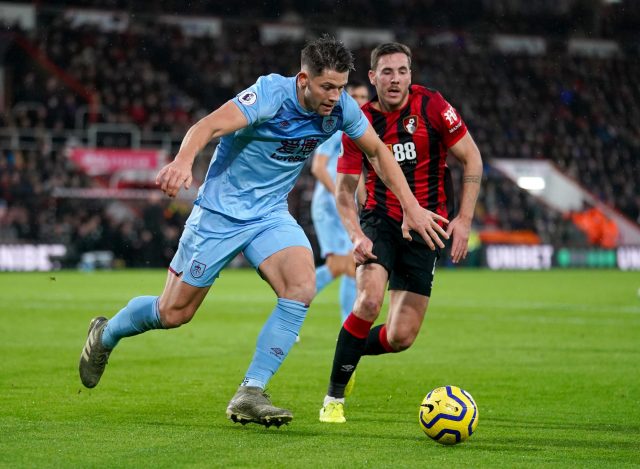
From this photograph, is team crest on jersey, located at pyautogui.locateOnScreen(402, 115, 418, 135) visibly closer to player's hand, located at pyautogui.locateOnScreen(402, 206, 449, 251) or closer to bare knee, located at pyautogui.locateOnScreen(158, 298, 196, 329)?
player's hand, located at pyautogui.locateOnScreen(402, 206, 449, 251)

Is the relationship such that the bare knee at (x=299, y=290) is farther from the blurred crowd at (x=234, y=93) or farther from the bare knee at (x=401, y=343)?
the blurred crowd at (x=234, y=93)

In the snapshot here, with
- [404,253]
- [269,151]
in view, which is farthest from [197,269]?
[404,253]

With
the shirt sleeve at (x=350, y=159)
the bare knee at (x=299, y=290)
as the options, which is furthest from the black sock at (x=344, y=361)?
the shirt sleeve at (x=350, y=159)

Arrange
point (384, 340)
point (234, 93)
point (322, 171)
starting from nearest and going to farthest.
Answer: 1. point (384, 340)
2. point (322, 171)
3. point (234, 93)

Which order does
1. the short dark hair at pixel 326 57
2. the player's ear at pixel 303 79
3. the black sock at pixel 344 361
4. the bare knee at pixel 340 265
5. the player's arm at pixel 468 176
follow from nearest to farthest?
the short dark hair at pixel 326 57 → the player's ear at pixel 303 79 → the black sock at pixel 344 361 → the player's arm at pixel 468 176 → the bare knee at pixel 340 265

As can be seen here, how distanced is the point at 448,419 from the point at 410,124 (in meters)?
2.26

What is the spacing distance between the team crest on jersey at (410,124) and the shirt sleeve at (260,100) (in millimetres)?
1294

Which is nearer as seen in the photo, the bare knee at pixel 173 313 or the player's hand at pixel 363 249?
the bare knee at pixel 173 313

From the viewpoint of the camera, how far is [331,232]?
11.2m

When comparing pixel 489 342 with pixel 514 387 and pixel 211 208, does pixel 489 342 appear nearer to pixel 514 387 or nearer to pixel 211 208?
pixel 514 387

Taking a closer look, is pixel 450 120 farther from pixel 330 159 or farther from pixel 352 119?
pixel 330 159

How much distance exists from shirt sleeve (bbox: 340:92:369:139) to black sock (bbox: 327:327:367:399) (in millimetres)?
1324

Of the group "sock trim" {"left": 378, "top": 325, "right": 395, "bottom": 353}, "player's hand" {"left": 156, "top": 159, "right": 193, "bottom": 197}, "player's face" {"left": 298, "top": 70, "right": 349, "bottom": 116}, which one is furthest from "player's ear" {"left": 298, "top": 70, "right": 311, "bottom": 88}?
"sock trim" {"left": 378, "top": 325, "right": 395, "bottom": 353}

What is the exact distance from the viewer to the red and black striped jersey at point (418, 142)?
7.09 meters
